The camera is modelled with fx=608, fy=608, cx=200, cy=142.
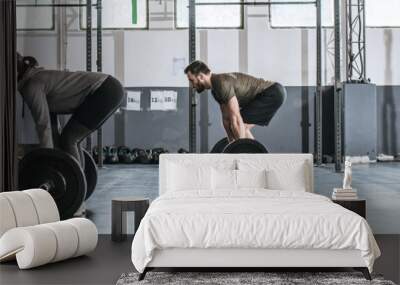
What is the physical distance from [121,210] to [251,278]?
6.63ft

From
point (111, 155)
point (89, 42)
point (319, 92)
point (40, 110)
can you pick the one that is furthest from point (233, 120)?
point (40, 110)

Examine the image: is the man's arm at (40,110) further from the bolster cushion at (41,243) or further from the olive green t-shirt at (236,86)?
the olive green t-shirt at (236,86)

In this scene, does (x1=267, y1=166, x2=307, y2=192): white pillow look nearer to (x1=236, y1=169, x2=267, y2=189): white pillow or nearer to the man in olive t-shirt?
(x1=236, y1=169, x2=267, y2=189): white pillow

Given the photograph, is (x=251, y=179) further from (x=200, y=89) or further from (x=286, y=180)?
(x=200, y=89)

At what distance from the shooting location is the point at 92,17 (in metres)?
6.50

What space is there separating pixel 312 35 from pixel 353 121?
1.01 metres

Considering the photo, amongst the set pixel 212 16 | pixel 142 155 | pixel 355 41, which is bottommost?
pixel 142 155

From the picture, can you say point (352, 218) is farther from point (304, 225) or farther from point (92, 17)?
point (92, 17)

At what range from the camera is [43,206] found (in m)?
5.32

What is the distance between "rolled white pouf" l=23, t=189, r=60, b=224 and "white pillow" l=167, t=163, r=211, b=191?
120cm

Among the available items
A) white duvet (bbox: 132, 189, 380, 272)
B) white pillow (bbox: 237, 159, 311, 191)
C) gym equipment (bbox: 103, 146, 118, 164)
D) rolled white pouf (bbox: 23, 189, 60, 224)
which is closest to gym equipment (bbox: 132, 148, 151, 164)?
gym equipment (bbox: 103, 146, 118, 164)

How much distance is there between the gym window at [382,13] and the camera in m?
6.42

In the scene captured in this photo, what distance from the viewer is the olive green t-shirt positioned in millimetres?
6457

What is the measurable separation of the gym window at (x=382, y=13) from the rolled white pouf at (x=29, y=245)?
394 centimetres
